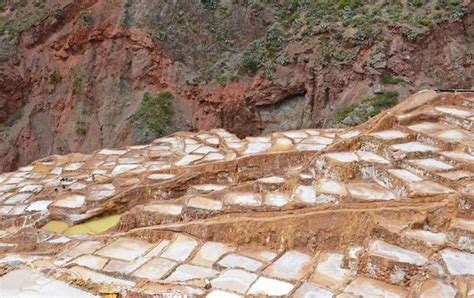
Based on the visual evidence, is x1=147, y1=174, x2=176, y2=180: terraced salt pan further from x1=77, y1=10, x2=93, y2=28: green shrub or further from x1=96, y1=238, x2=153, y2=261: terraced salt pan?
x1=77, y1=10, x2=93, y2=28: green shrub

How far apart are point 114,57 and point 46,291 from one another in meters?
17.0

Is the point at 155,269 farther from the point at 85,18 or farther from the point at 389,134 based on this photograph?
the point at 85,18

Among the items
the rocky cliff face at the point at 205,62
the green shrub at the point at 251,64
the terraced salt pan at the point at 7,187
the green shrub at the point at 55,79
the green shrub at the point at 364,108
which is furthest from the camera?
the green shrub at the point at 55,79

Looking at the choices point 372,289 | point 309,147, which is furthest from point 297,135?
point 372,289

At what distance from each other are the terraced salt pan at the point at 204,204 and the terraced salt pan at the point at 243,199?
9 centimetres

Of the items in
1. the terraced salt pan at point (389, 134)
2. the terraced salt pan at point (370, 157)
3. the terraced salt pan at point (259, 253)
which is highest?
the terraced salt pan at point (389, 134)

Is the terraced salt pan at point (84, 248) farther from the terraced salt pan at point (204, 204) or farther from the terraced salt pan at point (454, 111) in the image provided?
the terraced salt pan at point (454, 111)

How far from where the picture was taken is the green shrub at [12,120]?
762 inches

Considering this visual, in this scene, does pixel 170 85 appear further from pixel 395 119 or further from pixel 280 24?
pixel 395 119

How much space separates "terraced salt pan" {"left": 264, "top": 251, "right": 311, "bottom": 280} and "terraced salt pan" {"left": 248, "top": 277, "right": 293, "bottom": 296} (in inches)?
3.0

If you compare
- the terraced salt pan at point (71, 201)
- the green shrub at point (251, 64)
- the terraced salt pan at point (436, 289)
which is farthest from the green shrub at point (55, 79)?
the terraced salt pan at point (436, 289)

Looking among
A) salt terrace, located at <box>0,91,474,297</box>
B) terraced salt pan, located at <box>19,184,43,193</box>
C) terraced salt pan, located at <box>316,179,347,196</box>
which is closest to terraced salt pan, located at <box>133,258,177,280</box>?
salt terrace, located at <box>0,91,474,297</box>

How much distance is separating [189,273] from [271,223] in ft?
2.36

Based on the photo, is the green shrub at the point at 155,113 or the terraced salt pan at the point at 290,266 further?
the green shrub at the point at 155,113
